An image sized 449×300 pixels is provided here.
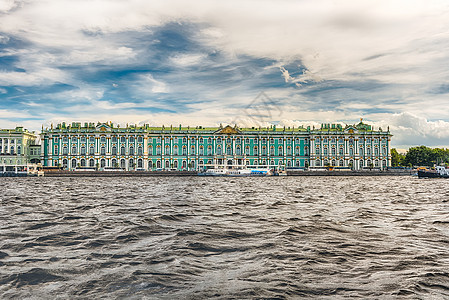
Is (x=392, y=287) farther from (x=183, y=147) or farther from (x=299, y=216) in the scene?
(x=183, y=147)

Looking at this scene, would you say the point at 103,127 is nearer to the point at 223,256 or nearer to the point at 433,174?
the point at 433,174

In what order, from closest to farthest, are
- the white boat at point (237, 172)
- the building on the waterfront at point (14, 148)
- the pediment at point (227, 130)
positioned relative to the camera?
1. the white boat at point (237, 172)
2. the building on the waterfront at point (14, 148)
3. the pediment at point (227, 130)

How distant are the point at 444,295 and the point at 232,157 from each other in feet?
301

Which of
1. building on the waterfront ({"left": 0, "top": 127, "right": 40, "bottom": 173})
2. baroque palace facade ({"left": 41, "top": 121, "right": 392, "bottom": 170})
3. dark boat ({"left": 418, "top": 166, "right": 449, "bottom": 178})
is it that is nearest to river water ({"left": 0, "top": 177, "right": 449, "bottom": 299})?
A: dark boat ({"left": 418, "top": 166, "right": 449, "bottom": 178})

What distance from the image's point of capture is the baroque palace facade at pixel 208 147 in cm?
9538

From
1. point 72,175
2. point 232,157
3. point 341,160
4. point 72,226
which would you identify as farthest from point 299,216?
point 341,160

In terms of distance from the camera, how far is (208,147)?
98438 mm

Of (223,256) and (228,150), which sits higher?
(228,150)

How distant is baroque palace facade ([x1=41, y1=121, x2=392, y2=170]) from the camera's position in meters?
95.4

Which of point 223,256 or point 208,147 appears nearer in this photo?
point 223,256

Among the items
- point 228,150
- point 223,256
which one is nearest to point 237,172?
point 228,150

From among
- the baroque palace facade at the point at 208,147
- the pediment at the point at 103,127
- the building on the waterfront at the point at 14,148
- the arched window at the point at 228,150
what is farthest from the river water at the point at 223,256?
the building on the waterfront at the point at 14,148

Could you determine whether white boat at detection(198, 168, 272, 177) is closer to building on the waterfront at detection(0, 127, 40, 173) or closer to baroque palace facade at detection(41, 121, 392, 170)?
baroque palace facade at detection(41, 121, 392, 170)

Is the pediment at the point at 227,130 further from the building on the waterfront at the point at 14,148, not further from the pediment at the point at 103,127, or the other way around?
the building on the waterfront at the point at 14,148
